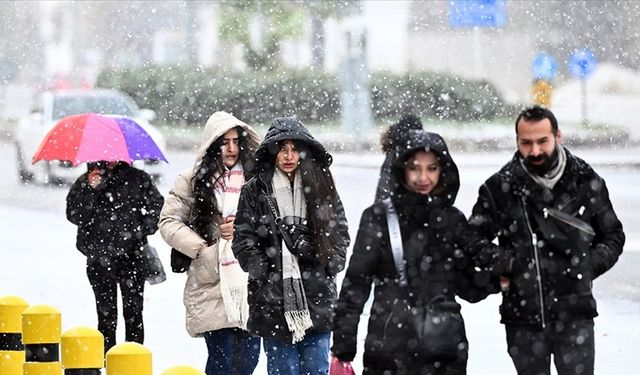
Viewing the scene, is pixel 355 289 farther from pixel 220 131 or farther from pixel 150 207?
pixel 150 207

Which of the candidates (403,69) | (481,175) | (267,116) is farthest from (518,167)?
(403,69)

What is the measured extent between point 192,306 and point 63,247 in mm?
9364

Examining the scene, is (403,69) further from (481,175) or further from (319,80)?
(481,175)

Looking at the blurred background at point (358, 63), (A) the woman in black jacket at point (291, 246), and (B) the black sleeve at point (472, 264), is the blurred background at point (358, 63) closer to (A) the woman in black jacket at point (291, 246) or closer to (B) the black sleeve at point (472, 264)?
(A) the woman in black jacket at point (291, 246)

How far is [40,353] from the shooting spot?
24.7ft

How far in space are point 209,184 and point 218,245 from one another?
285 millimetres

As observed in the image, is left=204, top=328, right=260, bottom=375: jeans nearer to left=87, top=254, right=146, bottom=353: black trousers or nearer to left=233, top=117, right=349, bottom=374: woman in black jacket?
left=233, top=117, right=349, bottom=374: woman in black jacket

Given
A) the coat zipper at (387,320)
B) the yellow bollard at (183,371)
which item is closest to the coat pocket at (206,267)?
the coat zipper at (387,320)

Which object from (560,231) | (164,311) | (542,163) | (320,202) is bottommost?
(164,311)

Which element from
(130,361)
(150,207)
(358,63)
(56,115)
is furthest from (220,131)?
(358,63)

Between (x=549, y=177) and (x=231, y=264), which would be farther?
(x=231, y=264)

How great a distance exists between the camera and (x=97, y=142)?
998 centimetres

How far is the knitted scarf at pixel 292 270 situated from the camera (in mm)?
7570

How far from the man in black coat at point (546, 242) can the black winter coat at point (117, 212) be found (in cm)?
360
